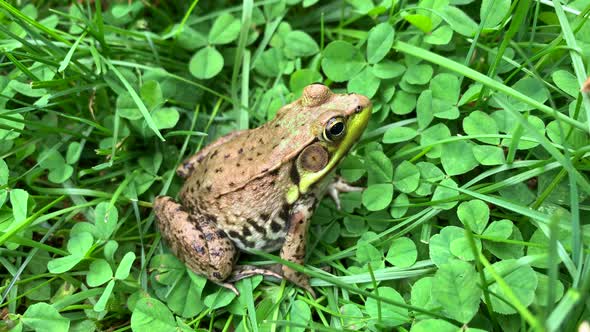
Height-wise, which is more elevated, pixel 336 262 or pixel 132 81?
pixel 132 81

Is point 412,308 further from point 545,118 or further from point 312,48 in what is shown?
point 312,48

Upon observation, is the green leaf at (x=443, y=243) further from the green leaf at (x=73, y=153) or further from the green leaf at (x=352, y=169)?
the green leaf at (x=73, y=153)

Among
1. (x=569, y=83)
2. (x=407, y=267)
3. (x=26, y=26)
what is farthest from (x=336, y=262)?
(x=26, y=26)

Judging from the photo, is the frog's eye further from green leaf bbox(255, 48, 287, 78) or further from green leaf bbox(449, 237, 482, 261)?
green leaf bbox(255, 48, 287, 78)

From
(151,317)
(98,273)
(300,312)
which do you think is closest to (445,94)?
(300,312)

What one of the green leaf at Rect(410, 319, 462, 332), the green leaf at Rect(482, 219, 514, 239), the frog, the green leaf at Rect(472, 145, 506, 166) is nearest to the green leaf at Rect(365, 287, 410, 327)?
the green leaf at Rect(410, 319, 462, 332)

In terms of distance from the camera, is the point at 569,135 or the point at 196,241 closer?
the point at 569,135

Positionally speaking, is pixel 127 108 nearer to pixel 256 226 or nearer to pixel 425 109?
pixel 256 226
